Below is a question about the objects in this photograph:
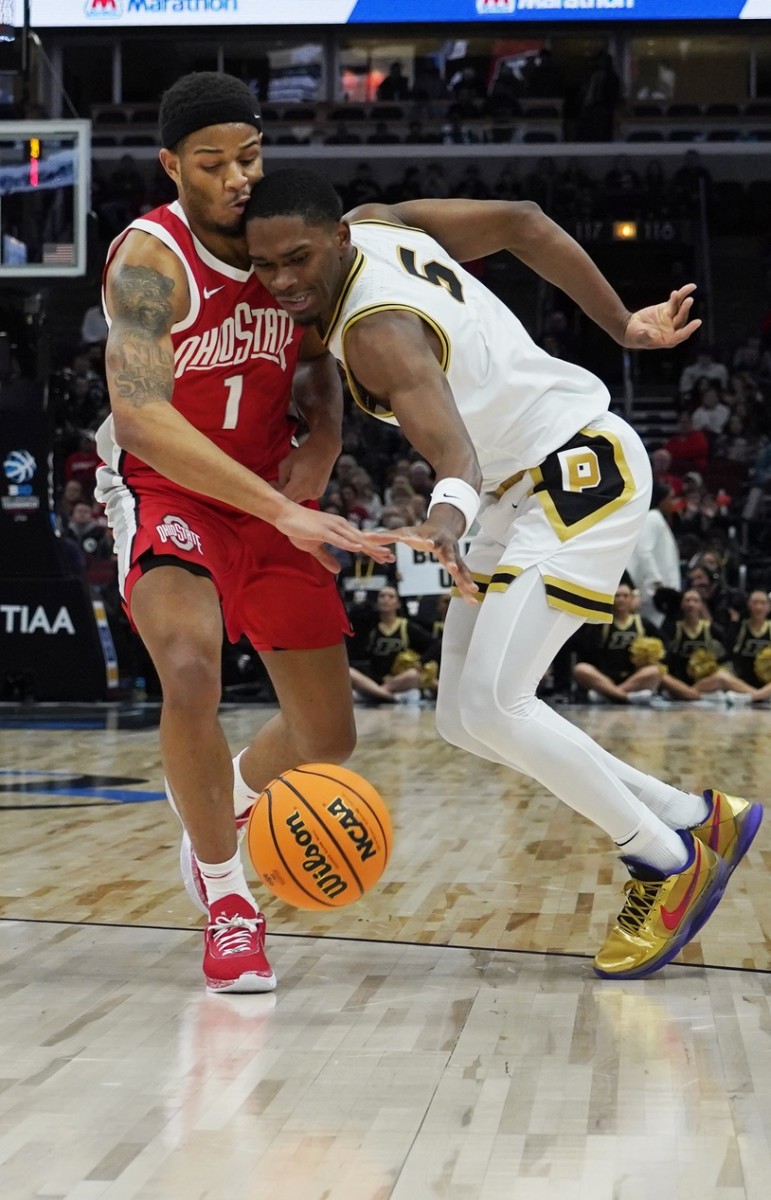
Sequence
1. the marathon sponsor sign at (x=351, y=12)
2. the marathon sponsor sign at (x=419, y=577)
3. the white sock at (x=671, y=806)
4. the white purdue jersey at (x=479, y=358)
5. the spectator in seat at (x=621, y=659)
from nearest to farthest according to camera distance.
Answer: the white purdue jersey at (x=479, y=358), the white sock at (x=671, y=806), the spectator in seat at (x=621, y=659), the marathon sponsor sign at (x=419, y=577), the marathon sponsor sign at (x=351, y=12)

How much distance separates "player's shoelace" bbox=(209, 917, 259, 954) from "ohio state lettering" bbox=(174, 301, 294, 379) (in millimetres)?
1356

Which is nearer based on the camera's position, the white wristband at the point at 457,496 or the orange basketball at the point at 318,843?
the white wristband at the point at 457,496

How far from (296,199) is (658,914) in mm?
1907

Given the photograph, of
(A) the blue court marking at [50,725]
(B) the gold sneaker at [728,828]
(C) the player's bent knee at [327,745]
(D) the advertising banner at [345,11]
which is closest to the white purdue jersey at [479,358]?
(C) the player's bent knee at [327,745]

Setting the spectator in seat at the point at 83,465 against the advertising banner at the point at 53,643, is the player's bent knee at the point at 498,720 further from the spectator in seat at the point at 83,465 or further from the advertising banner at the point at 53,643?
the spectator in seat at the point at 83,465

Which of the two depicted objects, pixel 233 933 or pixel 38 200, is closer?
pixel 233 933

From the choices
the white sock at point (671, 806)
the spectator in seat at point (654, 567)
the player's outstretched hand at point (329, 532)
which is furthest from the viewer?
the spectator in seat at point (654, 567)

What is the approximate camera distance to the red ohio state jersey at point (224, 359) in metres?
3.74

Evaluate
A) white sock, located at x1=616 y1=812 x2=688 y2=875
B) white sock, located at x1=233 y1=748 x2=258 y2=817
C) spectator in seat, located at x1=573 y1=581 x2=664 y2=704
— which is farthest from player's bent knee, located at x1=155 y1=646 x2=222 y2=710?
spectator in seat, located at x1=573 y1=581 x2=664 y2=704

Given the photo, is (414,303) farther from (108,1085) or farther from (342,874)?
(108,1085)

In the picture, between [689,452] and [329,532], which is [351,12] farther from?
[329,532]

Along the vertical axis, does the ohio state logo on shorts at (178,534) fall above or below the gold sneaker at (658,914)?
above

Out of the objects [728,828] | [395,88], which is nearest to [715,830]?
[728,828]

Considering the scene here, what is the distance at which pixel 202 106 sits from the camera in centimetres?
365
